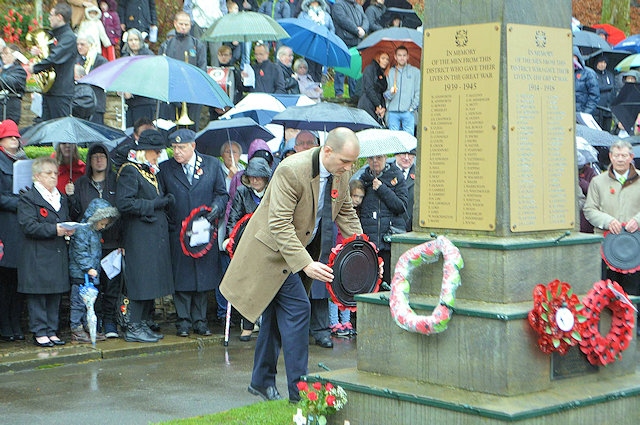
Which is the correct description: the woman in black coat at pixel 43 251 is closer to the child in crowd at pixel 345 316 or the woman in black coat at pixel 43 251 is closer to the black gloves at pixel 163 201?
the black gloves at pixel 163 201

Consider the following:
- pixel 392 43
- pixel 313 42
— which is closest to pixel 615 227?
pixel 392 43

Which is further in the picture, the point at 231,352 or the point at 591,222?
the point at 591,222

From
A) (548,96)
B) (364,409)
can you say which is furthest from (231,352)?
(548,96)

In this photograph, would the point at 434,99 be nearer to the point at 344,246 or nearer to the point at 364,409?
the point at 344,246

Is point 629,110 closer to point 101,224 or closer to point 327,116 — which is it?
point 327,116

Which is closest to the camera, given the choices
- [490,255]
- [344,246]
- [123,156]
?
[490,255]

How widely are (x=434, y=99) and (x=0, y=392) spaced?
456cm

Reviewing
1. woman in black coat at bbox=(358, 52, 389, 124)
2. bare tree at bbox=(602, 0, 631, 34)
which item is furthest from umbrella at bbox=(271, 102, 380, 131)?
bare tree at bbox=(602, 0, 631, 34)

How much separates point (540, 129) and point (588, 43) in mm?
18677

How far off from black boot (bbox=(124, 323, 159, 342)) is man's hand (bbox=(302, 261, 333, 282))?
4056 millimetres

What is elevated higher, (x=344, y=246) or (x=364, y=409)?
(x=344, y=246)

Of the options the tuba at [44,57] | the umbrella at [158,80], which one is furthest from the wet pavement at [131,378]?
the tuba at [44,57]

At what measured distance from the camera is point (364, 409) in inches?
272

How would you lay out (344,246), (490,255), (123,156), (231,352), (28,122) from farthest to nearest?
(28,122) → (123,156) → (231,352) → (344,246) → (490,255)
